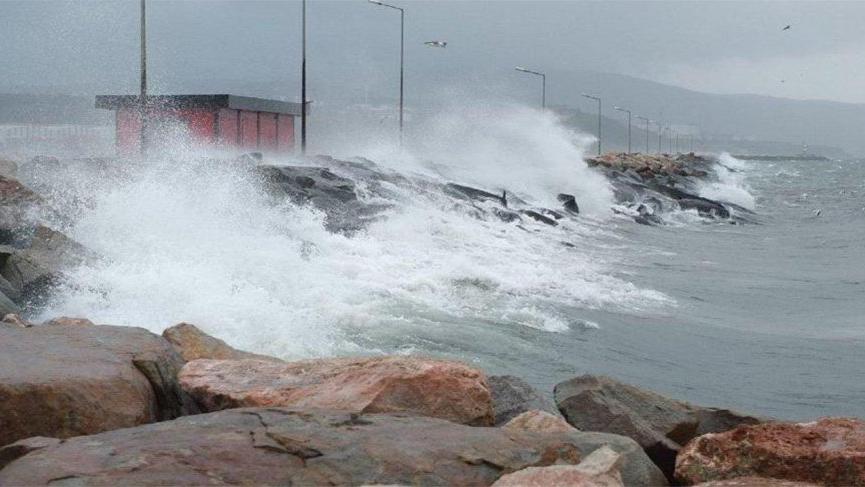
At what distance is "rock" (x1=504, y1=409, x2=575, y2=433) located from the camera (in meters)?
4.89

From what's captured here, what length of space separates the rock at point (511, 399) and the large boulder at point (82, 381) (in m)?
1.72

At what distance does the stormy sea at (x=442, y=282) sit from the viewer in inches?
413

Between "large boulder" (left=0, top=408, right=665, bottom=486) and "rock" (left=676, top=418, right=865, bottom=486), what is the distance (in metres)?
0.30

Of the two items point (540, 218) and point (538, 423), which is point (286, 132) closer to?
point (540, 218)

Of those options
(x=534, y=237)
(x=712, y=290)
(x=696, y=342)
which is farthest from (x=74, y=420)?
(x=534, y=237)

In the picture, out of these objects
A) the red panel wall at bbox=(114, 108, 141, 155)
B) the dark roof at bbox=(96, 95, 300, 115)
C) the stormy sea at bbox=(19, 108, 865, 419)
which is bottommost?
the stormy sea at bbox=(19, 108, 865, 419)

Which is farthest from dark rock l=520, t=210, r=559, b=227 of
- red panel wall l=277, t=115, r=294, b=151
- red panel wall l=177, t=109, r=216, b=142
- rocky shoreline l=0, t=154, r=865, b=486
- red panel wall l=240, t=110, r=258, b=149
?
rocky shoreline l=0, t=154, r=865, b=486

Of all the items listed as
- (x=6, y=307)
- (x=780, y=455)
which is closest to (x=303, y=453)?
(x=780, y=455)

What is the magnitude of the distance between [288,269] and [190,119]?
1875 centimetres

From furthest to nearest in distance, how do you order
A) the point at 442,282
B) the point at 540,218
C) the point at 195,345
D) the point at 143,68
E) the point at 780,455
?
the point at 540,218 → the point at 143,68 → the point at 442,282 → the point at 195,345 → the point at 780,455

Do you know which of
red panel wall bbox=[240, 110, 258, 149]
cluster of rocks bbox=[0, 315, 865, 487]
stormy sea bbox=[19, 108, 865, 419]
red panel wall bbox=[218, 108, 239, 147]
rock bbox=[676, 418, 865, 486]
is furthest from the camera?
red panel wall bbox=[240, 110, 258, 149]

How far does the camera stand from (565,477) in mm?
3848

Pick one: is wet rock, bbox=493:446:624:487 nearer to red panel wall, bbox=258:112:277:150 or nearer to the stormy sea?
the stormy sea

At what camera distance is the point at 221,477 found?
381 centimetres
